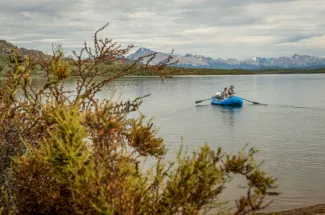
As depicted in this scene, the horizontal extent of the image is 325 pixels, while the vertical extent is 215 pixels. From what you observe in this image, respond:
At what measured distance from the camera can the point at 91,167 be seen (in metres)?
5.39

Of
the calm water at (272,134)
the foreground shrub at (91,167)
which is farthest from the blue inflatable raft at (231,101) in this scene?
the foreground shrub at (91,167)

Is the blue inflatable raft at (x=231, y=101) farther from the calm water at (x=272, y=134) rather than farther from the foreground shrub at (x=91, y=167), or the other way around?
the foreground shrub at (x=91, y=167)

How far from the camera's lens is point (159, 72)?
8.47 m

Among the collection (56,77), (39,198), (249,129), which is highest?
(56,77)

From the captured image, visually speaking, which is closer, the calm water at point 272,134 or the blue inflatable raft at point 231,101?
the calm water at point 272,134

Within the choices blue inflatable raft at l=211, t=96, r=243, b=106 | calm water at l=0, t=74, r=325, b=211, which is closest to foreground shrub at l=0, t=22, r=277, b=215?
calm water at l=0, t=74, r=325, b=211

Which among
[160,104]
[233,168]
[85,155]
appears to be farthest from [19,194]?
[160,104]

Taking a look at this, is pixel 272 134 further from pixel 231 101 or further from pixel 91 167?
pixel 91 167

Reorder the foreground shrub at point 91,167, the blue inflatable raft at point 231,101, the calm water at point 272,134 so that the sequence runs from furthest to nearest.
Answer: the blue inflatable raft at point 231,101, the calm water at point 272,134, the foreground shrub at point 91,167

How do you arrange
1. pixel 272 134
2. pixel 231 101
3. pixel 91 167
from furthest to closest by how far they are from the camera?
pixel 231 101
pixel 272 134
pixel 91 167

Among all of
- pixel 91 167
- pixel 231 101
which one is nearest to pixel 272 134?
pixel 231 101

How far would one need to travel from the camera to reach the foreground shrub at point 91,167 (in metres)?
5.41

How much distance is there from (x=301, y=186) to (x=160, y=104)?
42181 mm

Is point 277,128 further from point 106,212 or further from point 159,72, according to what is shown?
point 106,212
